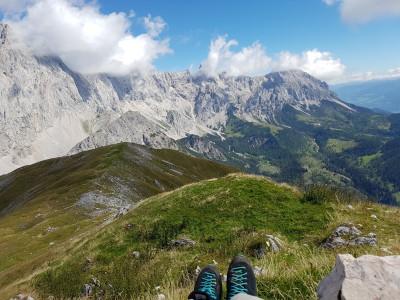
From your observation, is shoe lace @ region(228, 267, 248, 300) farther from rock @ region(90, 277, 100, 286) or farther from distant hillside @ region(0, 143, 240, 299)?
distant hillside @ region(0, 143, 240, 299)

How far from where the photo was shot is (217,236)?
53.2 ft

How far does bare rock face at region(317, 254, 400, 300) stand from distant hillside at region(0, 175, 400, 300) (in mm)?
3277

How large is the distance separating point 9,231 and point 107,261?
60930 millimetres

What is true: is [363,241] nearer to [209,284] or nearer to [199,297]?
[209,284]

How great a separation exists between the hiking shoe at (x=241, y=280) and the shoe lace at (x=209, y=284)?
37cm

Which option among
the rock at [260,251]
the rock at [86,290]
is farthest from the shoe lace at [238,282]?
the rock at [86,290]

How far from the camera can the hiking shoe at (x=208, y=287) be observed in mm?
5090

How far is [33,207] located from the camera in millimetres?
71062

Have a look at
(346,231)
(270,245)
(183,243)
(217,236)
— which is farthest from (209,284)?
(183,243)

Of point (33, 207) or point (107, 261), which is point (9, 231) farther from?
point (107, 261)

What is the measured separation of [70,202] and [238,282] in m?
71.1

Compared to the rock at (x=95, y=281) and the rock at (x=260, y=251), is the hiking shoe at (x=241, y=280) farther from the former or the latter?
the rock at (x=95, y=281)

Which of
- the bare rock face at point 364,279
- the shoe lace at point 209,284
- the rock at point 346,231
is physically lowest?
the rock at point 346,231

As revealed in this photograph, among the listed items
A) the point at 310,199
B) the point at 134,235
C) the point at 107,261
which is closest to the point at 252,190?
the point at 310,199
